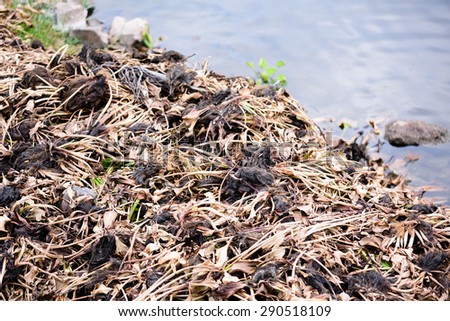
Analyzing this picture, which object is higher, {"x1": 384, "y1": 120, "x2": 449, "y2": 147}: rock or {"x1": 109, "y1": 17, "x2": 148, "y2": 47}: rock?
{"x1": 109, "y1": 17, "x2": 148, "y2": 47}: rock

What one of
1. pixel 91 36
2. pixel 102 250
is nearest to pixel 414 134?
pixel 102 250

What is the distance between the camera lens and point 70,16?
4.77m

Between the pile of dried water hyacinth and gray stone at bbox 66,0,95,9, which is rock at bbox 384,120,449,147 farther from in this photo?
gray stone at bbox 66,0,95,9

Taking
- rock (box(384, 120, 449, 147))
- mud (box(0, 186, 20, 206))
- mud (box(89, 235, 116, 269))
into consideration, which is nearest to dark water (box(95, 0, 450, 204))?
rock (box(384, 120, 449, 147))

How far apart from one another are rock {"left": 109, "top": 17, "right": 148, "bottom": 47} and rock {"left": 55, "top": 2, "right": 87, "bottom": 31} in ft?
0.88

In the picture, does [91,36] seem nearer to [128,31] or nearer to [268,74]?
[128,31]

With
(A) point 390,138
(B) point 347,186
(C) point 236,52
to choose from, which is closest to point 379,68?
(A) point 390,138

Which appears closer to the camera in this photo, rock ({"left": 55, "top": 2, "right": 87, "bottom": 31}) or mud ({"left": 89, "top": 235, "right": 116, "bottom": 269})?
mud ({"left": 89, "top": 235, "right": 116, "bottom": 269})

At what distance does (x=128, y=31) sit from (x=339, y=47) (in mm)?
1693

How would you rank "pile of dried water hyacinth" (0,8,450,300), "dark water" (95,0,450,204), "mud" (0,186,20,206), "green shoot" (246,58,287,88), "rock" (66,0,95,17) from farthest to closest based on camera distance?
"rock" (66,0,95,17)
"green shoot" (246,58,287,88)
"dark water" (95,0,450,204)
"mud" (0,186,20,206)
"pile of dried water hyacinth" (0,8,450,300)

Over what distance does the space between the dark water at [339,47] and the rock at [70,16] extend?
27 centimetres

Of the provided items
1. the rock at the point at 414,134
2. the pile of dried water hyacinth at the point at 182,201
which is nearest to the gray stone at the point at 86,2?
the pile of dried water hyacinth at the point at 182,201

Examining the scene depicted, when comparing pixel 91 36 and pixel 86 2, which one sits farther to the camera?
pixel 86 2

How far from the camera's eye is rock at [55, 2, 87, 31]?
15.1 feet
